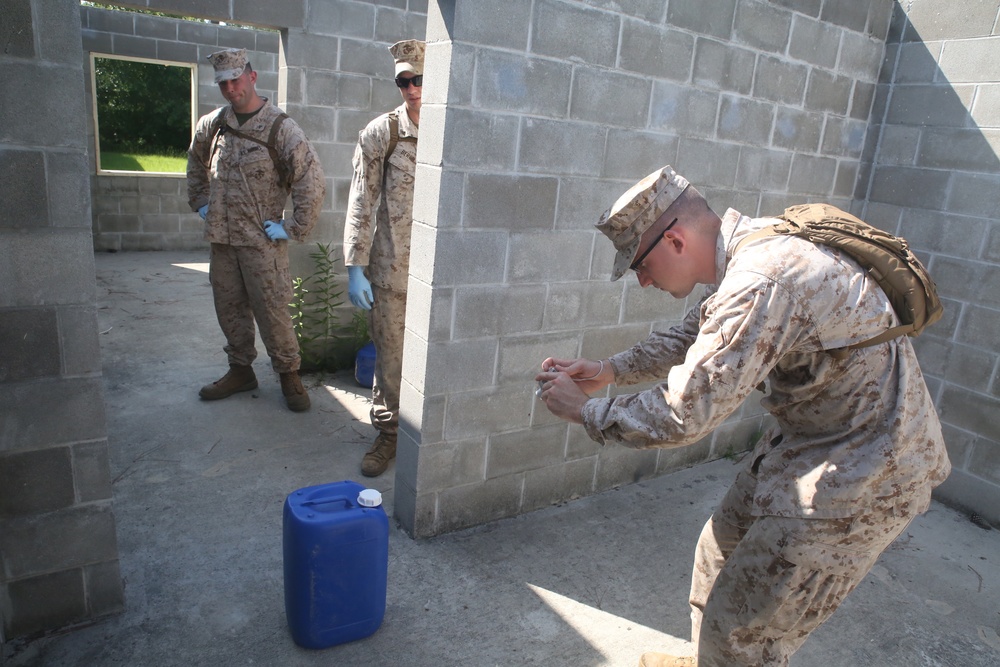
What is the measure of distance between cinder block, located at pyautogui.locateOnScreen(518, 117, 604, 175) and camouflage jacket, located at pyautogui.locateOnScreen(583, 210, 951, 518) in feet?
3.99

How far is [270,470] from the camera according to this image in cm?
370

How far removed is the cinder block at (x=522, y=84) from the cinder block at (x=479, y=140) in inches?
2.3

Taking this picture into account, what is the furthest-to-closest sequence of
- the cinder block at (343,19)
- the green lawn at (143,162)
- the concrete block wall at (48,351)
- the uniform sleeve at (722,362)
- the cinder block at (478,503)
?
the green lawn at (143,162)
the cinder block at (343,19)
the cinder block at (478,503)
the concrete block wall at (48,351)
the uniform sleeve at (722,362)

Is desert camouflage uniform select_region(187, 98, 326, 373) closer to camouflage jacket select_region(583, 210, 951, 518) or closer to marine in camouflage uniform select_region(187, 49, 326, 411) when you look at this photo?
marine in camouflage uniform select_region(187, 49, 326, 411)

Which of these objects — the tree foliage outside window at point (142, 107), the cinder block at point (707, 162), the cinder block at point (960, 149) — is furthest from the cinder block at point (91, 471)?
the tree foliage outside window at point (142, 107)

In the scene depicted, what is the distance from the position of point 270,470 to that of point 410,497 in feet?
3.13

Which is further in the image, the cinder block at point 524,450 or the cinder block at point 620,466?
the cinder block at point 620,466

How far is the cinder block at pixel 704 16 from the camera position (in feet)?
10.7

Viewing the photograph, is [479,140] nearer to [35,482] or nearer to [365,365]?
[35,482]

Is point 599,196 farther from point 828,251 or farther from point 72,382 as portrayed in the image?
point 72,382

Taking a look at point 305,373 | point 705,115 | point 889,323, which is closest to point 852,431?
point 889,323

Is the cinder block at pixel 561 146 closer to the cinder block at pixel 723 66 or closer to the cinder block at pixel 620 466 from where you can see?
the cinder block at pixel 723 66

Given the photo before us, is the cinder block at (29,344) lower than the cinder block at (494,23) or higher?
lower

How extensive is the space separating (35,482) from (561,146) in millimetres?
2283
